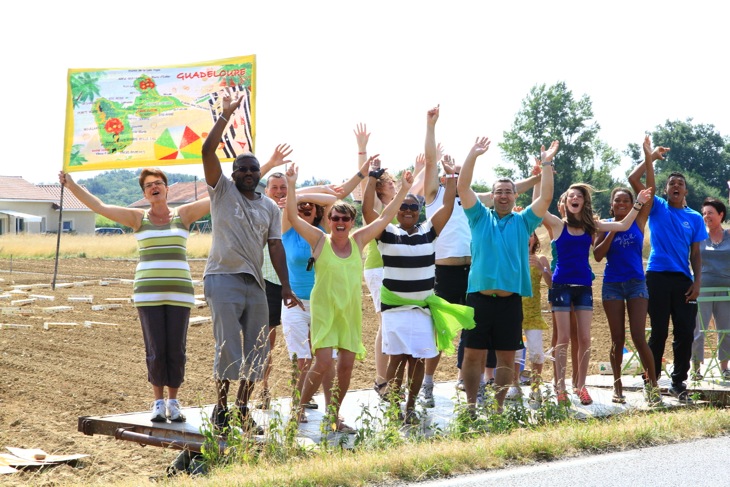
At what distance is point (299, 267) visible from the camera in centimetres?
812

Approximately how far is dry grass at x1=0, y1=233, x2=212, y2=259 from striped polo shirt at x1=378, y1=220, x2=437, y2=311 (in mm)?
31577

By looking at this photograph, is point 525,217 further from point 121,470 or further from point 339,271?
point 121,470

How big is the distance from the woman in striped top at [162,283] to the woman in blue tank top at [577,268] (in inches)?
131

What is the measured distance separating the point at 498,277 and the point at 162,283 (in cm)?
261

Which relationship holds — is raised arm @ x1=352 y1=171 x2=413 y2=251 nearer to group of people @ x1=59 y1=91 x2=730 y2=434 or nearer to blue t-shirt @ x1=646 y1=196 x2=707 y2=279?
group of people @ x1=59 y1=91 x2=730 y2=434

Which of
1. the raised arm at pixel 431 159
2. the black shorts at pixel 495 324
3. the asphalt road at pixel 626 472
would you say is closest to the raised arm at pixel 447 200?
the raised arm at pixel 431 159

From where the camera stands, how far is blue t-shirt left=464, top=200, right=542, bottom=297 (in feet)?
25.2

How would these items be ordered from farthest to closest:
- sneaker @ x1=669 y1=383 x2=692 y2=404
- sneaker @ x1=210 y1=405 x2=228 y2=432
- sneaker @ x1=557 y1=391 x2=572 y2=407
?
sneaker @ x1=669 y1=383 x2=692 y2=404, sneaker @ x1=557 y1=391 x2=572 y2=407, sneaker @ x1=210 y1=405 x2=228 y2=432

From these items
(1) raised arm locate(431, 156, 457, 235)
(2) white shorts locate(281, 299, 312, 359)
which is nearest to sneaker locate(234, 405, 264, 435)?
(2) white shorts locate(281, 299, 312, 359)

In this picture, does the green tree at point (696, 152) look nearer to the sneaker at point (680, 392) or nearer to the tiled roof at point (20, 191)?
the tiled roof at point (20, 191)

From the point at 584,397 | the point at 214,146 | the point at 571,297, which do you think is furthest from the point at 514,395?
the point at 214,146

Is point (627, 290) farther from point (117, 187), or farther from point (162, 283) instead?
point (117, 187)

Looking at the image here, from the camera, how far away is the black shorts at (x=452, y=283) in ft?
28.7

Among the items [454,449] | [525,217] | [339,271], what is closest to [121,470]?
[339,271]
